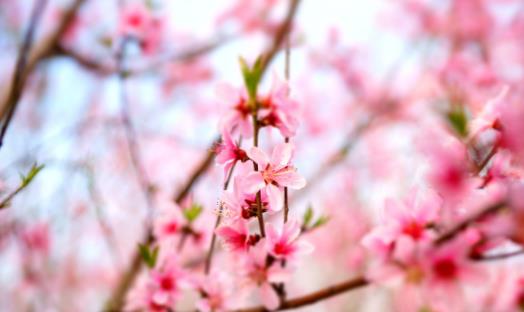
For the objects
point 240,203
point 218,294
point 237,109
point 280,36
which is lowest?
point 218,294

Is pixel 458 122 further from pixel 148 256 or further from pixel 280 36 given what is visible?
pixel 280 36

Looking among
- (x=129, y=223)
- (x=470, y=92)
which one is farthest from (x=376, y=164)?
(x=129, y=223)

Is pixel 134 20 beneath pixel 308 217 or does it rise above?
above

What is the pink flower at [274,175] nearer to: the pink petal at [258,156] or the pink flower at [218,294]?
the pink petal at [258,156]

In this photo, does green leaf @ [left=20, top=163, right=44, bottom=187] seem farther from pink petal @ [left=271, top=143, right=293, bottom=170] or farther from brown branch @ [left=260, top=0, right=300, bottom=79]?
brown branch @ [left=260, top=0, right=300, bottom=79]

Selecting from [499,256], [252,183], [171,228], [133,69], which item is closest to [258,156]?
[252,183]

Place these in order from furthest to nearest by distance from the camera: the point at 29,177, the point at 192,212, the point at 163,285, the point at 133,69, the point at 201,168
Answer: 1. the point at 133,69
2. the point at 201,168
3. the point at 192,212
4. the point at 163,285
5. the point at 29,177

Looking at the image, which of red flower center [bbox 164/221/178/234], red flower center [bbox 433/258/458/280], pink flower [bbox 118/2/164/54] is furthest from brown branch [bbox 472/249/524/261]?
pink flower [bbox 118/2/164/54]
